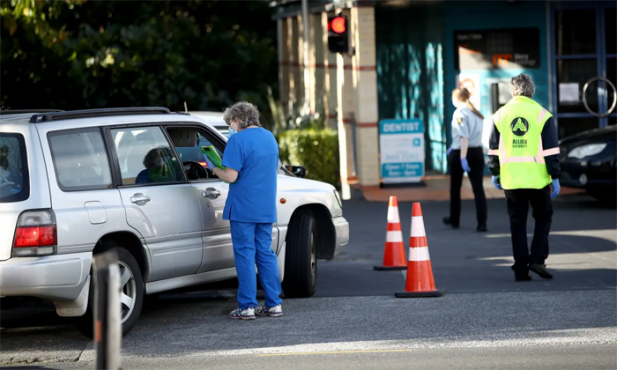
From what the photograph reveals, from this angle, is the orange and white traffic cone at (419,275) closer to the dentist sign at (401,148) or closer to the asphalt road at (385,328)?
the asphalt road at (385,328)

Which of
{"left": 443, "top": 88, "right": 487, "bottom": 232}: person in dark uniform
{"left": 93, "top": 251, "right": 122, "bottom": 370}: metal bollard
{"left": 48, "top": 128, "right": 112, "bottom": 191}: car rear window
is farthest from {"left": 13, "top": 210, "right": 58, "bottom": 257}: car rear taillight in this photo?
{"left": 443, "top": 88, "right": 487, "bottom": 232}: person in dark uniform

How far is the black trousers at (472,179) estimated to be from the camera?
12984 mm

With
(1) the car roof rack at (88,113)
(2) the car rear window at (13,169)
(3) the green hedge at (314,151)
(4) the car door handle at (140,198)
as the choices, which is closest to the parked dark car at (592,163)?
(3) the green hedge at (314,151)

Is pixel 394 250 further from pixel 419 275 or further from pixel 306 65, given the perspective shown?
pixel 306 65

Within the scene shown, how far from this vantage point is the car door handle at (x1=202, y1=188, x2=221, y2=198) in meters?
8.41

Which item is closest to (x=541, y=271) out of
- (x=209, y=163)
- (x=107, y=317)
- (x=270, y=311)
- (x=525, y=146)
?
(x=525, y=146)

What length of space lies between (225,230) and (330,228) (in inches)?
52.1

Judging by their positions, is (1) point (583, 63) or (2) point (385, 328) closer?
(2) point (385, 328)

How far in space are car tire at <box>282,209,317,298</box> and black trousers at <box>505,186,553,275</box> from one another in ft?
6.34

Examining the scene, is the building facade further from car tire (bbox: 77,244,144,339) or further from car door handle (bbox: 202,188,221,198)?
car tire (bbox: 77,244,144,339)

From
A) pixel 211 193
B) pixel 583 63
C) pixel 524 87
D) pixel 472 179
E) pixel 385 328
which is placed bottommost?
pixel 385 328

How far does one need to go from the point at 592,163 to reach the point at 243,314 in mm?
7886

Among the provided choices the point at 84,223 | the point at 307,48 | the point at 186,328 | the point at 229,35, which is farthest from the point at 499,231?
the point at 229,35

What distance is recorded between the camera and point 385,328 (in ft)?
25.6
